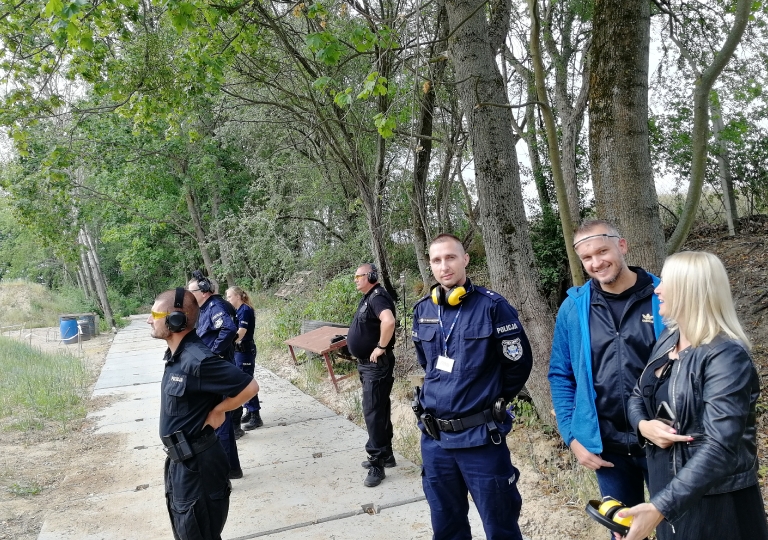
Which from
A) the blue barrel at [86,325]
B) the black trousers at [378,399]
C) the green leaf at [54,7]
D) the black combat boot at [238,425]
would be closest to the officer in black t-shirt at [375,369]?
the black trousers at [378,399]

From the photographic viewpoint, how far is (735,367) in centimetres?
194

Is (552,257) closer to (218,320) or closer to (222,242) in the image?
(218,320)

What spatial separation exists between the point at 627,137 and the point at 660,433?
9.04 ft

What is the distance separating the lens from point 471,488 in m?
3.07

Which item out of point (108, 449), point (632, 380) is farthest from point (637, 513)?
point (108, 449)

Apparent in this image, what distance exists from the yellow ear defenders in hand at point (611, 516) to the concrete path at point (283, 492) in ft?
7.38

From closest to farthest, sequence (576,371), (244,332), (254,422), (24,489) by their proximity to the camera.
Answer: (576,371), (24,489), (244,332), (254,422)

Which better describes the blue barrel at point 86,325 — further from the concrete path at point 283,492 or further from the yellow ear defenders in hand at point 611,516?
the yellow ear defenders in hand at point 611,516

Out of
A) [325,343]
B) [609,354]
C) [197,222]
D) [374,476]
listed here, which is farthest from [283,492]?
[197,222]

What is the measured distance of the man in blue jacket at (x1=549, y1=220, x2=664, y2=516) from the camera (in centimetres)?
265

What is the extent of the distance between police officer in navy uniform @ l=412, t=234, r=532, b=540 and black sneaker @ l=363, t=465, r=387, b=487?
1.93 meters

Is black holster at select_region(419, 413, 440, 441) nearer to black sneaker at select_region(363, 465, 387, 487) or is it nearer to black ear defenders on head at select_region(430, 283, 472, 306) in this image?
black ear defenders on head at select_region(430, 283, 472, 306)

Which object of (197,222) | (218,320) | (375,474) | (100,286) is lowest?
(375,474)

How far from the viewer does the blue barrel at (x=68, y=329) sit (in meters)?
18.3
